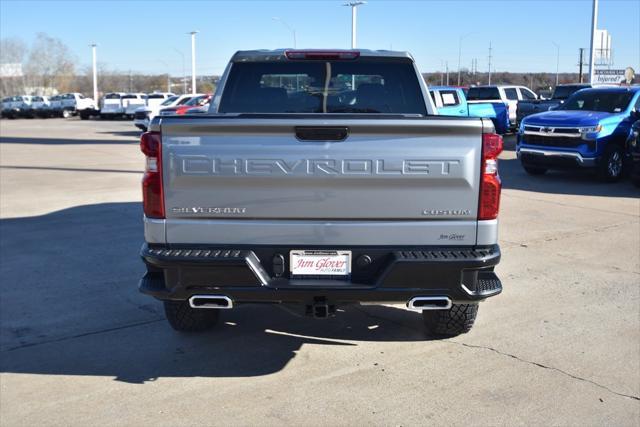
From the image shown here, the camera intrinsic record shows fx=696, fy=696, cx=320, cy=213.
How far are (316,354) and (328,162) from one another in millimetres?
1679

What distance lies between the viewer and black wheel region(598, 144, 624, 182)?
1422cm

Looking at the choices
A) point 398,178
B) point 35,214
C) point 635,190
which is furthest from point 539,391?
point 635,190

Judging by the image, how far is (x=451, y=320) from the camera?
5.18m

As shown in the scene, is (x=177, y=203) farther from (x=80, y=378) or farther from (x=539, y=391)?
(x=539, y=391)

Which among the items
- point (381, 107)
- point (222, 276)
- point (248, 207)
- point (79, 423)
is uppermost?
point (381, 107)

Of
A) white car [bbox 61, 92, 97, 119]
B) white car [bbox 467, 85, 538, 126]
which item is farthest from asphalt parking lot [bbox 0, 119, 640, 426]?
white car [bbox 61, 92, 97, 119]

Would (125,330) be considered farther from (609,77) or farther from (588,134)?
(609,77)

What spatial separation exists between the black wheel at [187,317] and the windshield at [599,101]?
12144 millimetres

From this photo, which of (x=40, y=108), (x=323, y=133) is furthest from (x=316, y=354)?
(x=40, y=108)

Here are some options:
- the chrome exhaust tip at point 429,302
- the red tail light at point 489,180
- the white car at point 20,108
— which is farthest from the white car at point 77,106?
the red tail light at point 489,180

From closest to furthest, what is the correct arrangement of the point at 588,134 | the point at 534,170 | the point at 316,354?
the point at 316,354 < the point at 588,134 < the point at 534,170

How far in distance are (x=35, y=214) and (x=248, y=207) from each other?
A: 7.66 metres

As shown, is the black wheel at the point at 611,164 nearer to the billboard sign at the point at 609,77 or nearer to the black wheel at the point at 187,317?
the black wheel at the point at 187,317

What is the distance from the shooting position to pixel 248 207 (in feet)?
13.3
